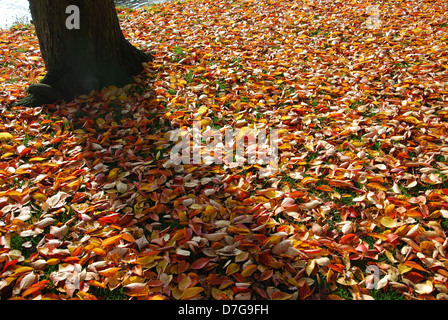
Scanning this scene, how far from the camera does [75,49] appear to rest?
341cm

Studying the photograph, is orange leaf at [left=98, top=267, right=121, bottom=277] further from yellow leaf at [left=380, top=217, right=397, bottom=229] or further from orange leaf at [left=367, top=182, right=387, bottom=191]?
orange leaf at [left=367, top=182, right=387, bottom=191]

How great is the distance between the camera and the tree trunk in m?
3.28

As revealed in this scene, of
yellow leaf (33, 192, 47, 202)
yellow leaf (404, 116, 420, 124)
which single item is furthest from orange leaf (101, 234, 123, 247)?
yellow leaf (404, 116, 420, 124)

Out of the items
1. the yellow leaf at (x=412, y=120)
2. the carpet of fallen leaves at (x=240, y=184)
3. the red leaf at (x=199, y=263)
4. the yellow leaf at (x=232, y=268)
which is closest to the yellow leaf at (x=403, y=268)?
the carpet of fallen leaves at (x=240, y=184)

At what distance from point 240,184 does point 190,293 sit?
968mm

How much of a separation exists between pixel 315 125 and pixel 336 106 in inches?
17.3

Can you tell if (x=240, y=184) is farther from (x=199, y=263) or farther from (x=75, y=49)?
(x=75, y=49)

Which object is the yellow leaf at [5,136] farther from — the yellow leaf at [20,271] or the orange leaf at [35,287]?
the orange leaf at [35,287]

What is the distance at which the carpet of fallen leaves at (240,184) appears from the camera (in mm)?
1868

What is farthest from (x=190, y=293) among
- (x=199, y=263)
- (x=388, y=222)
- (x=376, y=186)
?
(x=376, y=186)

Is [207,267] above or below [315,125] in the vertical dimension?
below

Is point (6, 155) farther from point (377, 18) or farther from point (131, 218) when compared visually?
point (377, 18)
